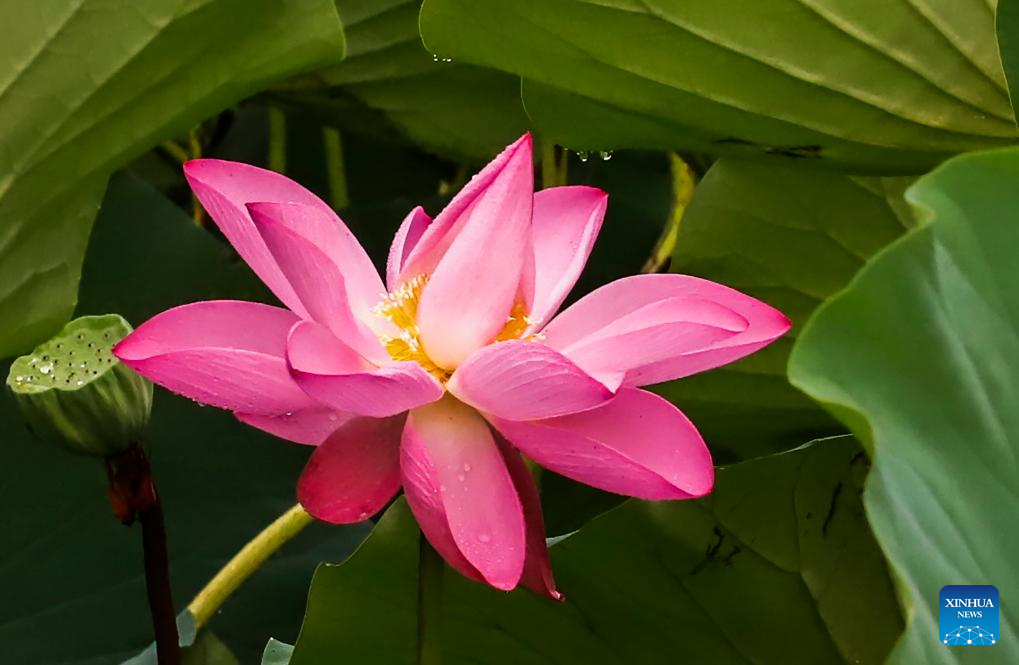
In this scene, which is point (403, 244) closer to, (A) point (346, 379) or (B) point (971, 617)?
(A) point (346, 379)

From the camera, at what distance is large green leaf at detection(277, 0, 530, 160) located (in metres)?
0.80

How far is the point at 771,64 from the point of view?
549 millimetres

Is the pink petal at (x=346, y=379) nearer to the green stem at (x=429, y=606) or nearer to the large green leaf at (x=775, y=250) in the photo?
the green stem at (x=429, y=606)

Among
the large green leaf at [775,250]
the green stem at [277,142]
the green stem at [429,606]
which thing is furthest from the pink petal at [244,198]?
the green stem at [277,142]

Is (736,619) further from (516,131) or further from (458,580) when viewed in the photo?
(516,131)

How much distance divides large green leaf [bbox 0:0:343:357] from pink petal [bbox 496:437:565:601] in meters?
0.28

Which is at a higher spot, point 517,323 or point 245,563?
point 517,323

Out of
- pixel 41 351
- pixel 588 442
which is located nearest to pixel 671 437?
pixel 588 442

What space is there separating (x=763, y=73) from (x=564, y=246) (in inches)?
6.6

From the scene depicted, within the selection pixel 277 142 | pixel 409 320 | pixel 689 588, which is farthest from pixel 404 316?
pixel 277 142

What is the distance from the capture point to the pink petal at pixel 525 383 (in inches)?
13.5

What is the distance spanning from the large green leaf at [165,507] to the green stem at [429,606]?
0.44 meters

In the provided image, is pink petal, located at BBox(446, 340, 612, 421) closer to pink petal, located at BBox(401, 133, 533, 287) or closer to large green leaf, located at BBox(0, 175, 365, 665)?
pink petal, located at BBox(401, 133, 533, 287)

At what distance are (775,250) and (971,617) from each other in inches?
15.6
